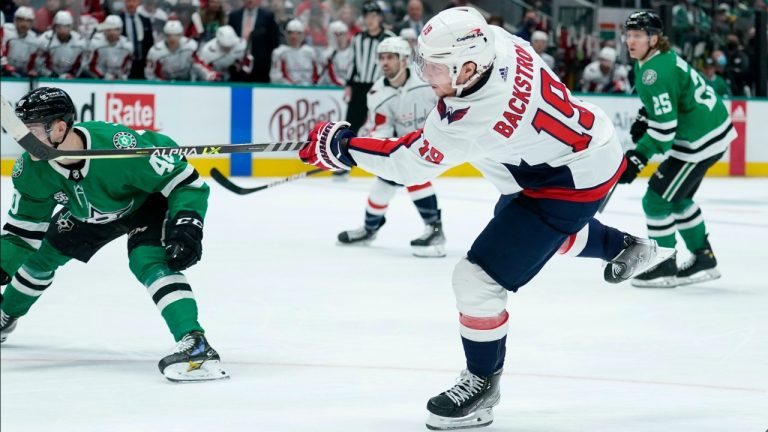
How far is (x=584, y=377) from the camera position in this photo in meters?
3.37

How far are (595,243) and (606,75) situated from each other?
8887 mm

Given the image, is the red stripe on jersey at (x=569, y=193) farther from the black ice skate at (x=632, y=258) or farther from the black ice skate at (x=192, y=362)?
the black ice skate at (x=192, y=362)

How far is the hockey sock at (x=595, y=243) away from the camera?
3.40 metres

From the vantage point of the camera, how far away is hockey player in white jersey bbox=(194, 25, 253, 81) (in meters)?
10.6

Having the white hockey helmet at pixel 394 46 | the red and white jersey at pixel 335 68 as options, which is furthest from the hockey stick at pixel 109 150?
the red and white jersey at pixel 335 68

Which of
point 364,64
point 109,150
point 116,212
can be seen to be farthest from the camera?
point 364,64

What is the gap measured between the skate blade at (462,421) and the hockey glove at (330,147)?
67 centimetres

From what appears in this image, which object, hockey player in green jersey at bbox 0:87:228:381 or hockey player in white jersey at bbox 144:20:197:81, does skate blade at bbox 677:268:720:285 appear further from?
hockey player in white jersey at bbox 144:20:197:81

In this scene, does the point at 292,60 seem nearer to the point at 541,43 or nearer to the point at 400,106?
the point at 541,43

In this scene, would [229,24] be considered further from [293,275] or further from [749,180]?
[293,275]

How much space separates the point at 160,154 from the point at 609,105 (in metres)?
8.87

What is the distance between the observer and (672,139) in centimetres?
492

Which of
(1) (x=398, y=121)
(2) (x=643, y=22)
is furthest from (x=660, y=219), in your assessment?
(1) (x=398, y=121)

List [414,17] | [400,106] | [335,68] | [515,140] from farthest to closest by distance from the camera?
1. [414,17]
2. [335,68]
3. [400,106]
4. [515,140]
